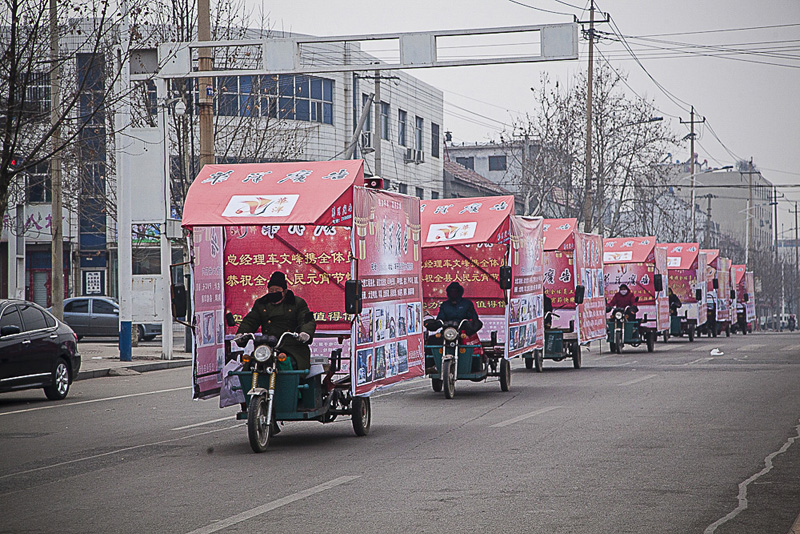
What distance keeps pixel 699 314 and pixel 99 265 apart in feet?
86.4

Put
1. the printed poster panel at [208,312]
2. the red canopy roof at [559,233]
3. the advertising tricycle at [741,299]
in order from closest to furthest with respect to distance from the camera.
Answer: the printed poster panel at [208,312]
the red canopy roof at [559,233]
the advertising tricycle at [741,299]

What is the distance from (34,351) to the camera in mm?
17000

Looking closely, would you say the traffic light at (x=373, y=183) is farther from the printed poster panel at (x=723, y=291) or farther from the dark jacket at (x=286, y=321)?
the printed poster panel at (x=723, y=291)

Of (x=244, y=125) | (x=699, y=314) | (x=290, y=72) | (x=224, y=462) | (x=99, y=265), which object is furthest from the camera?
(x=99, y=265)

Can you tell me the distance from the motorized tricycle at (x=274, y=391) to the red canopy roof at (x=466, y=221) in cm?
713

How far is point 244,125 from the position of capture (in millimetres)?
30297

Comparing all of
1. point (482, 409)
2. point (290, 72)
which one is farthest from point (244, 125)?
point (482, 409)

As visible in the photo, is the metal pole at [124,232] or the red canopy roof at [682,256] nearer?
the metal pole at [124,232]

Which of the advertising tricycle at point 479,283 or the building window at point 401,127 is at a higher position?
the building window at point 401,127

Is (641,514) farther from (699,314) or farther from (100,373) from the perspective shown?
(699,314)

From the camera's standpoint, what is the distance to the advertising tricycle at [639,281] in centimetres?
3312

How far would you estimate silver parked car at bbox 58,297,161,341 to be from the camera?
38.3 meters

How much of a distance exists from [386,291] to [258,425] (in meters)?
3.12

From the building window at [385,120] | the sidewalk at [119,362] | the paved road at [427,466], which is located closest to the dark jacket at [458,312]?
the paved road at [427,466]
